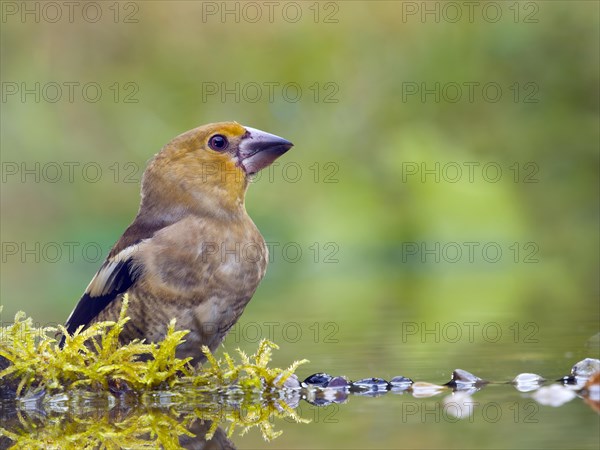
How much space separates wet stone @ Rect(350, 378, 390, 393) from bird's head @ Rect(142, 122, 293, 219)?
105cm

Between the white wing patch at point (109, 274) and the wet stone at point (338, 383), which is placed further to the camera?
the white wing patch at point (109, 274)

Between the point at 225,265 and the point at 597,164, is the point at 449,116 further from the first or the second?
the point at 225,265

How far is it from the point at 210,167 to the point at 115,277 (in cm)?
69

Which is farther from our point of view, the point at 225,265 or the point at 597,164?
the point at 597,164

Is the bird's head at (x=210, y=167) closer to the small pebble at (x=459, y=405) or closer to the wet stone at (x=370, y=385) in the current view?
the wet stone at (x=370, y=385)

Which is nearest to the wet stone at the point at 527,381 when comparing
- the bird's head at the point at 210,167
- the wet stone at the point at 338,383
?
the wet stone at the point at 338,383

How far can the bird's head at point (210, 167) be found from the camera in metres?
5.61

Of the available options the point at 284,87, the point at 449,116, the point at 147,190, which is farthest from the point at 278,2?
the point at 147,190

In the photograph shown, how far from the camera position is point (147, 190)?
5.71 meters

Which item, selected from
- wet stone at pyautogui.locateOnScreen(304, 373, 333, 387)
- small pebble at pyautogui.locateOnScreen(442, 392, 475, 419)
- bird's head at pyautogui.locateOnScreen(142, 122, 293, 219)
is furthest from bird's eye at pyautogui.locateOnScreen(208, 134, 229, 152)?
small pebble at pyautogui.locateOnScreen(442, 392, 475, 419)

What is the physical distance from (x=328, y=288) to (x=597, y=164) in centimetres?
420

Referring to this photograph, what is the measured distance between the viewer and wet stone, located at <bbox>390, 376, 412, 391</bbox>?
4930 millimetres

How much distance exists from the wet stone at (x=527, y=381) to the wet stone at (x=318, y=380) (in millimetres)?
749

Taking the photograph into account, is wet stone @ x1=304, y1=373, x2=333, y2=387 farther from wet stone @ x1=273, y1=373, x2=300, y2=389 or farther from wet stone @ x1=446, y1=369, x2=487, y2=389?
wet stone @ x1=446, y1=369, x2=487, y2=389
